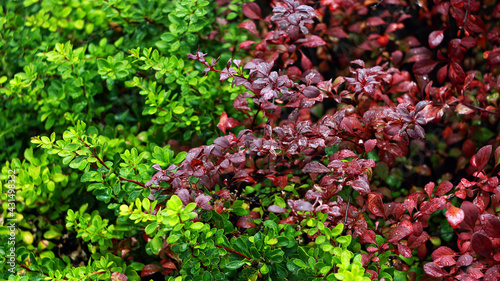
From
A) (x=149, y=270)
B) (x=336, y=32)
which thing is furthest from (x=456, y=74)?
(x=149, y=270)

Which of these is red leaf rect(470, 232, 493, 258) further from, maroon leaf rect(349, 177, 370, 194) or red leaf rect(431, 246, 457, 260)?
maroon leaf rect(349, 177, 370, 194)

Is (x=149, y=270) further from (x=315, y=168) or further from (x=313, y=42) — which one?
(x=313, y=42)

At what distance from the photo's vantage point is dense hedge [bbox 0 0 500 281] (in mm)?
1385

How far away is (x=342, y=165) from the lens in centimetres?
135

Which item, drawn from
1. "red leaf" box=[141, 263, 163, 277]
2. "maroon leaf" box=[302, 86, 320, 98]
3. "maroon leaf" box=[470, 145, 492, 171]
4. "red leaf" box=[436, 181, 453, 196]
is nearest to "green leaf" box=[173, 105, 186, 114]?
"maroon leaf" box=[302, 86, 320, 98]

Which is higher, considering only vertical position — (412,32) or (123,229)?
(412,32)

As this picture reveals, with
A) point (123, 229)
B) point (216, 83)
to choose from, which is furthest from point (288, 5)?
point (123, 229)

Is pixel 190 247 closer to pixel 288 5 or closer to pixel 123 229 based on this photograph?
pixel 123 229

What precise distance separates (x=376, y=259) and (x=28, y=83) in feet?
5.61

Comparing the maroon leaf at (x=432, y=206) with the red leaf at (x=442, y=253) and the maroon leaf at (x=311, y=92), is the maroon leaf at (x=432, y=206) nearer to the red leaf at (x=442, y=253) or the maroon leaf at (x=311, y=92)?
the red leaf at (x=442, y=253)

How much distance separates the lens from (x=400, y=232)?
1387mm

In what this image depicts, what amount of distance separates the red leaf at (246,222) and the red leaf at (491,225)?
0.79 meters

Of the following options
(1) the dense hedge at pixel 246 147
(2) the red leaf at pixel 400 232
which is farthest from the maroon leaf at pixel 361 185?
(2) the red leaf at pixel 400 232

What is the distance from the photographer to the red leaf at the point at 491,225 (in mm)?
1347
